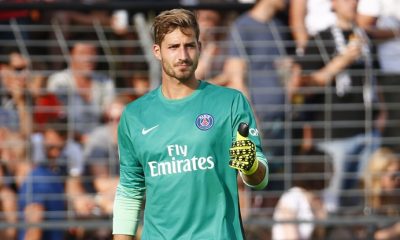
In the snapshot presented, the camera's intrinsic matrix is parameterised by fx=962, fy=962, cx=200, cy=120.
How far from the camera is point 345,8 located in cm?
853

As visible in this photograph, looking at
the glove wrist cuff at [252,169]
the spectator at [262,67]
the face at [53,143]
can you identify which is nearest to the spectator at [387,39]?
the spectator at [262,67]

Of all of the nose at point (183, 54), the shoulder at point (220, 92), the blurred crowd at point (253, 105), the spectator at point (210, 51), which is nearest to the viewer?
the nose at point (183, 54)

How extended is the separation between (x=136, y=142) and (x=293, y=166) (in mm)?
3874

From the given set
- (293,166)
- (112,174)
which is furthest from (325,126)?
(112,174)

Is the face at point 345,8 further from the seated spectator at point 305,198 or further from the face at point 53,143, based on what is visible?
the face at point 53,143

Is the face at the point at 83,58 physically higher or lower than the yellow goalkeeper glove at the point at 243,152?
higher

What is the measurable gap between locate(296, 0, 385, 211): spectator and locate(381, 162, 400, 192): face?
0.72ft

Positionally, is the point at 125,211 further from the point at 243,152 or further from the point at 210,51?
the point at 210,51

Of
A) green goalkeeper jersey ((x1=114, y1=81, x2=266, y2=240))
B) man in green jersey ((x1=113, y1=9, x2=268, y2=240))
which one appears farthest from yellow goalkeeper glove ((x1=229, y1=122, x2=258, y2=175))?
green goalkeeper jersey ((x1=114, y1=81, x2=266, y2=240))

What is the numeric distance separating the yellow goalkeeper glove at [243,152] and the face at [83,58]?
4.08 meters

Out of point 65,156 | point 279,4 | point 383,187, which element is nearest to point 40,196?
point 65,156

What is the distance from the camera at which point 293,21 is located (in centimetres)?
850

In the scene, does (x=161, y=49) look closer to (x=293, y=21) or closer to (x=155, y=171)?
(x=155, y=171)

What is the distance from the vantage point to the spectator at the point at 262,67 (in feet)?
26.9
